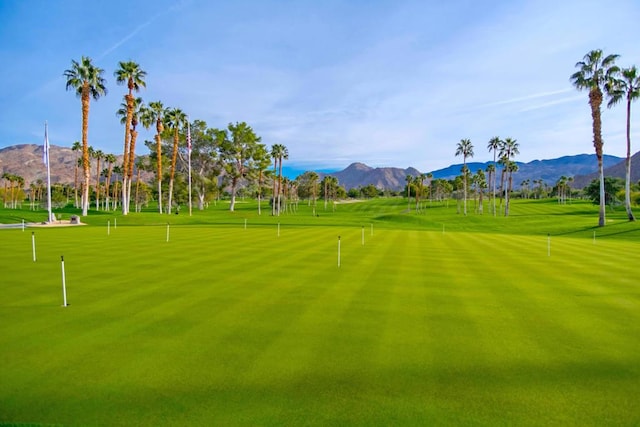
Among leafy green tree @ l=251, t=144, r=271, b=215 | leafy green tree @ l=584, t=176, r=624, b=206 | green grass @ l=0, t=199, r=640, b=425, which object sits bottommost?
green grass @ l=0, t=199, r=640, b=425

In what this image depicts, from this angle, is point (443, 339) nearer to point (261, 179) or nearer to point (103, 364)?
point (103, 364)

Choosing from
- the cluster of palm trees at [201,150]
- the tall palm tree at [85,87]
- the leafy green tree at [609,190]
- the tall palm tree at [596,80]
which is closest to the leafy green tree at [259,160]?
the cluster of palm trees at [201,150]

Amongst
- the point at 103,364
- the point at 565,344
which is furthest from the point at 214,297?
the point at 565,344

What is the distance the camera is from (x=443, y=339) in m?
7.90

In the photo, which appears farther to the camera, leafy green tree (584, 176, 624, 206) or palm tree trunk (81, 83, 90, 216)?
leafy green tree (584, 176, 624, 206)

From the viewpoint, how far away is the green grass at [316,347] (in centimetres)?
520

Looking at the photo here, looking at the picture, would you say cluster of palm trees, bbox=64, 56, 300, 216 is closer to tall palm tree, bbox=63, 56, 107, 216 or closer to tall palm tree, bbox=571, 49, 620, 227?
tall palm tree, bbox=63, 56, 107, 216

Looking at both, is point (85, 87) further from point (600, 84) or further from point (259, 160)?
point (600, 84)

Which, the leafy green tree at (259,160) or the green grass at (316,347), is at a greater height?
the leafy green tree at (259,160)

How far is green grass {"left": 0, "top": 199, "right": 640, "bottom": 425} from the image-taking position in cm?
520

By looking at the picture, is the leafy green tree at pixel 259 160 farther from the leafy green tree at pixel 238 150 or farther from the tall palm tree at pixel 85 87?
the tall palm tree at pixel 85 87

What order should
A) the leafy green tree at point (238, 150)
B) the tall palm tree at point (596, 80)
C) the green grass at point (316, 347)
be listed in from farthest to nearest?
the leafy green tree at point (238, 150)
the tall palm tree at point (596, 80)
the green grass at point (316, 347)

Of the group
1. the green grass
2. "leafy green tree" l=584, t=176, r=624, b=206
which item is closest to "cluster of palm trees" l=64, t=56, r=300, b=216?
the green grass

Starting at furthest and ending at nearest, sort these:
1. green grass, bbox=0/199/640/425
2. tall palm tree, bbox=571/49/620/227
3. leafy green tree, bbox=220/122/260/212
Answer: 1. leafy green tree, bbox=220/122/260/212
2. tall palm tree, bbox=571/49/620/227
3. green grass, bbox=0/199/640/425
